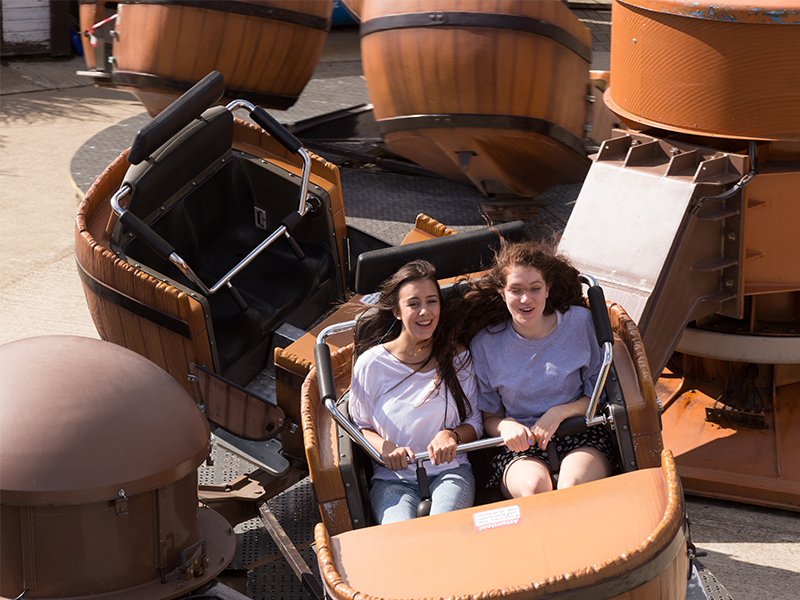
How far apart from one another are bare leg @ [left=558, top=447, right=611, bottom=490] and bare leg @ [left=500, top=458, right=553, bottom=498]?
41mm

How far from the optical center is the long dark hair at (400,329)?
2.38m

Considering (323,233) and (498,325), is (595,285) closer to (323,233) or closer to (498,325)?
(498,325)

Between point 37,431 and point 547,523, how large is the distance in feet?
3.90

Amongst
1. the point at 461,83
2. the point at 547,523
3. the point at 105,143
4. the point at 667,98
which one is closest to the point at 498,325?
the point at 547,523

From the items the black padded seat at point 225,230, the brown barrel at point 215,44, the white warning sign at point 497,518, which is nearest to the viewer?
the white warning sign at point 497,518

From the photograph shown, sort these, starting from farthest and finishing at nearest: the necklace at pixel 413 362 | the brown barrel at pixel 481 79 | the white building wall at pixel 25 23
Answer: the white building wall at pixel 25 23 < the brown barrel at pixel 481 79 < the necklace at pixel 413 362

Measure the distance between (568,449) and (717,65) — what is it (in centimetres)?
161

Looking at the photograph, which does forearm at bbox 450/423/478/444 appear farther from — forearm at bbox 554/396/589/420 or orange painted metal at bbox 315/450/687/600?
orange painted metal at bbox 315/450/687/600

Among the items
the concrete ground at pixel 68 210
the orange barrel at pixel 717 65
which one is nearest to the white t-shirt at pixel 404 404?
the concrete ground at pixel 68 210

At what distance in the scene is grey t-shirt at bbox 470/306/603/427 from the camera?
2387 mm

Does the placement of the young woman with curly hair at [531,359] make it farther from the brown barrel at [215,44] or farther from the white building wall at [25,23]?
the white building wall at [25,23]

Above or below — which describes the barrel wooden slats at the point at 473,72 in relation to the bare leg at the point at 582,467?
above

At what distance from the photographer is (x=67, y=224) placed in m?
5.38

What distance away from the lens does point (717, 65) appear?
10.1 feet
